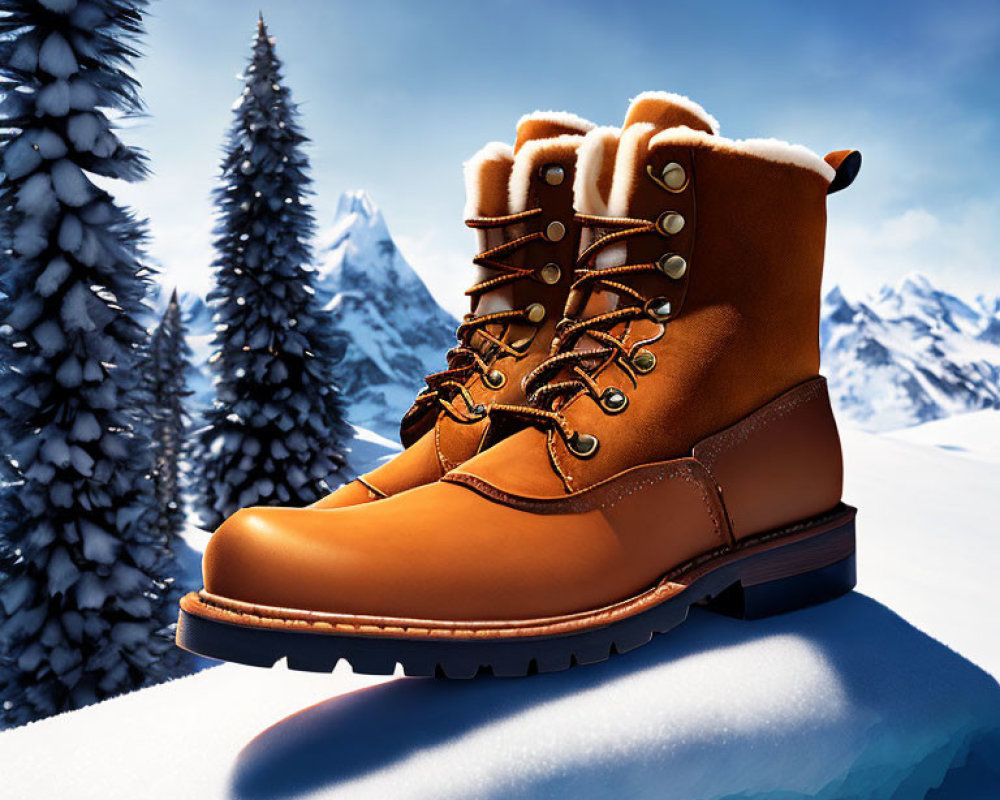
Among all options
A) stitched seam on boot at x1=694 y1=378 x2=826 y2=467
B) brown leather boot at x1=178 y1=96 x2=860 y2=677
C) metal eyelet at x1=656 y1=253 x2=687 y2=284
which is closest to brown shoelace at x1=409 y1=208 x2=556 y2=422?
brown leather boot at x1=178 y1=96 x2=860 y2=677

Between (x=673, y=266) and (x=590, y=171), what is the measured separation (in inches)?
12.7

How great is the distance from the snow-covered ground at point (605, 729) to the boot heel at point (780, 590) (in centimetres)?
3

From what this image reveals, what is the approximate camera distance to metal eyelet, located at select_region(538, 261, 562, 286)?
1.99 meters

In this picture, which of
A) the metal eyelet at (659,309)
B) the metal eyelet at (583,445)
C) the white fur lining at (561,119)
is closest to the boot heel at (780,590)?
the metal eyelet at (583,445)

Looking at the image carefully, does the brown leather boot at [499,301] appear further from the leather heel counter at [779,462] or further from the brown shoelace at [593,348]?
the leather heel counter at [779,462]

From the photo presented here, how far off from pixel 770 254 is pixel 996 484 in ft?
11.2

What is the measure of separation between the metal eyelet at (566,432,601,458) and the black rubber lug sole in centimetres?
34

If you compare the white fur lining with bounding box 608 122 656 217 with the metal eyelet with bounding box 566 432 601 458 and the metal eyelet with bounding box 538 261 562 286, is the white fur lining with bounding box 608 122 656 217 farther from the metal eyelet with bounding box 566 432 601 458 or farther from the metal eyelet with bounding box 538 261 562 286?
the metal eyelet with bounding box 566 432 601 458

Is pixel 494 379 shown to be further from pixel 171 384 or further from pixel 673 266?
pixel 171 384

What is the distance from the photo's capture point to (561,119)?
2.22 metres

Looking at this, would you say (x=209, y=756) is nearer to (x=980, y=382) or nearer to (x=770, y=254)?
(x=770, y=254)

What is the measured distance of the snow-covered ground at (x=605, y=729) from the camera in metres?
1.17

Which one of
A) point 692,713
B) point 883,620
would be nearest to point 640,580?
point 692,713

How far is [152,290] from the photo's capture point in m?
7.87
